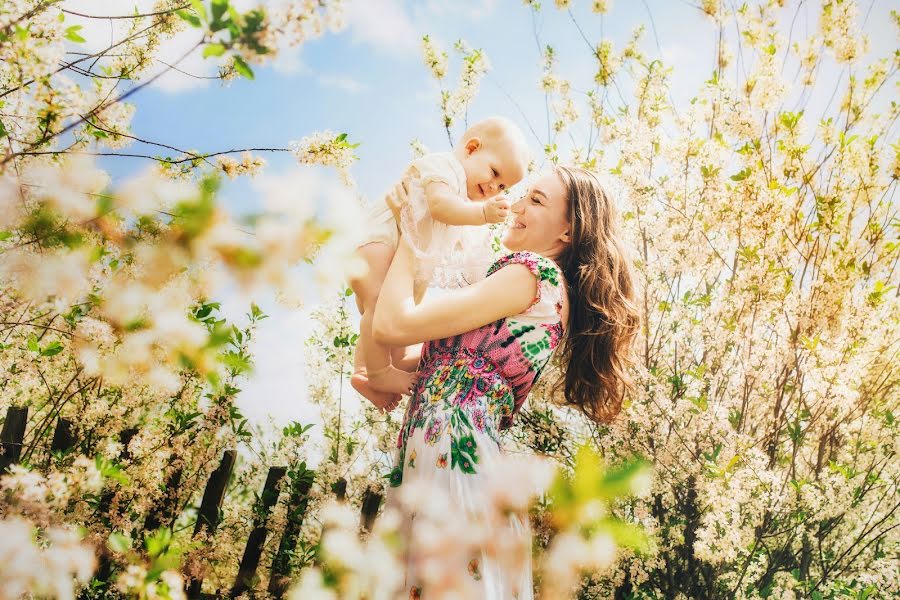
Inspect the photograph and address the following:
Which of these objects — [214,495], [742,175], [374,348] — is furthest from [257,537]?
[742,175]

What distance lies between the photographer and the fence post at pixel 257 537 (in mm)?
2990

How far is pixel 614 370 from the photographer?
209cm

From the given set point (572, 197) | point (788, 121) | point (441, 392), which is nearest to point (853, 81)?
point (788, 121)

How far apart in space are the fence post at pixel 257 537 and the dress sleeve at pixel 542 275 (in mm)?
2110

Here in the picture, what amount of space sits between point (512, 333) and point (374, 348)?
436mm

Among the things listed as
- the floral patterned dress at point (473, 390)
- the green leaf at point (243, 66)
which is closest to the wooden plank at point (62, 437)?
the floral patterned dress at point (473, 390)

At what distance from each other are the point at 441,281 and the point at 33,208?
1.22 metres

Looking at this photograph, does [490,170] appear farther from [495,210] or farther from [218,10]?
[218,10]

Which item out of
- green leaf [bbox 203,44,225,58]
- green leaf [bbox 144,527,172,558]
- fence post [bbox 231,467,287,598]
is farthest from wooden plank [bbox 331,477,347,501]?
green leaf [bbox 203,44,225,58]

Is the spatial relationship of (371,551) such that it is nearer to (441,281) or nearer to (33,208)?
(33,208)

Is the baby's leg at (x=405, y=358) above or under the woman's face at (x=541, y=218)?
under

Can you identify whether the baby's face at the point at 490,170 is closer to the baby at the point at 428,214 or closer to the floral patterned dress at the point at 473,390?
the baby at the point at 428,214

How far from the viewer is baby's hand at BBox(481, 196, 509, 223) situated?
152 cm

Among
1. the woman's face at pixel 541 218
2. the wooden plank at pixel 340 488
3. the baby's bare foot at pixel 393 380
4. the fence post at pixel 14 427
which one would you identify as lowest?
the fence post at pixel 14 427
